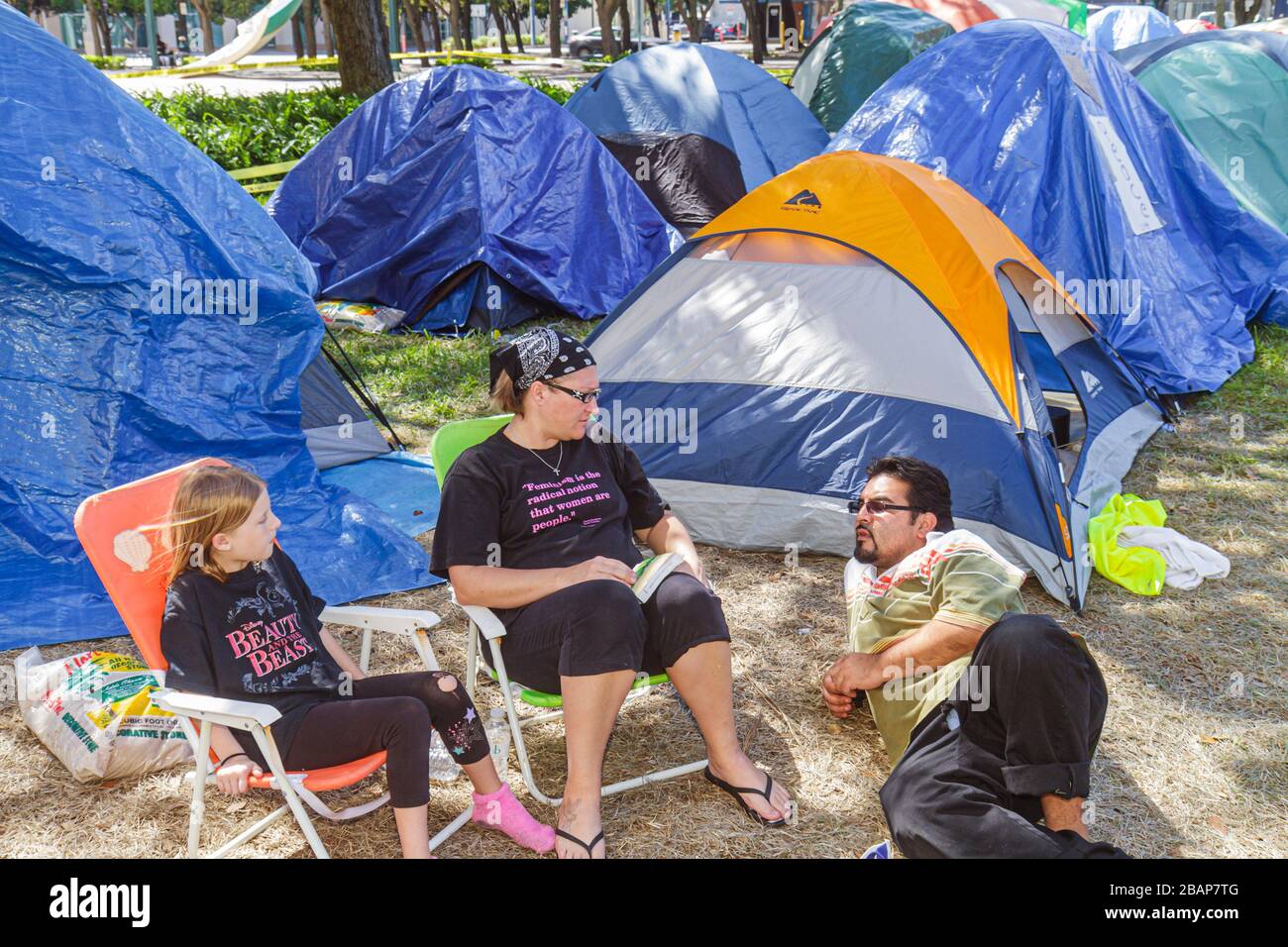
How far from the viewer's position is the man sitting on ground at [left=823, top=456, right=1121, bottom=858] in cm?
259

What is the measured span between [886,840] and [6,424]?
3260 millimetres

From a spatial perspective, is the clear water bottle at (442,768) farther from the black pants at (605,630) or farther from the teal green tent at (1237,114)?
the teal green tent at (1237,114)

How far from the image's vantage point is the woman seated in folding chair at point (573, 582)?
2.84 meters

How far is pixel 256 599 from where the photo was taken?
2.85m

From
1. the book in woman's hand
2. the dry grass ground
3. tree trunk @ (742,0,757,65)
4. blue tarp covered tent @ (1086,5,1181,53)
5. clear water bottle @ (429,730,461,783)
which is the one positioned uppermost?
tree trunk @ (742,0,757,65)

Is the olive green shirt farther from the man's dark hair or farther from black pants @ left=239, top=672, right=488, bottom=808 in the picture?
black pants @ left=239, top=672, right=488, bottom=808

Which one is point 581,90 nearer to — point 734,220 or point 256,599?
point 734,220

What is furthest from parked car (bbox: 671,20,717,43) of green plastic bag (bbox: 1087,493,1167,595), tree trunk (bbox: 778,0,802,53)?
green plastic bag (bbox: 1087,493,1167,595)

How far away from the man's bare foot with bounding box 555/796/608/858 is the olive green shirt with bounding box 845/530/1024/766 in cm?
84

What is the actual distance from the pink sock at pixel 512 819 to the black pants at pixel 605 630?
0.31 metres

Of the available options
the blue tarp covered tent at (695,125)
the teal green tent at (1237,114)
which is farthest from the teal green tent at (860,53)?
the teal green tent at (1237,114)

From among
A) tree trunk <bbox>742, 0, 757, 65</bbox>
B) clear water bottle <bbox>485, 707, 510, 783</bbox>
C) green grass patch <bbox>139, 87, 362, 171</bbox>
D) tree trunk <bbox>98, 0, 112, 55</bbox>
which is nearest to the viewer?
clear water bottle <bbox>485, 707, 510, 783</bbox>

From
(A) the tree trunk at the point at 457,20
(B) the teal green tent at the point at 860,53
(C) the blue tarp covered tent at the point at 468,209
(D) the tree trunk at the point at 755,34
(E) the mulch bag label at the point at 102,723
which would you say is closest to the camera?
(E) the mulch bag label at the point at 102,723

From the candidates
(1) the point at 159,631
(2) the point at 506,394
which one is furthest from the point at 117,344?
(2) the point at 506,394
